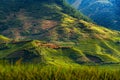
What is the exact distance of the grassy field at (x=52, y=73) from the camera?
21750 millimetres

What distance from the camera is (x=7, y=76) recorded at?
21.5 meters

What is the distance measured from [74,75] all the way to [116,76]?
247cm

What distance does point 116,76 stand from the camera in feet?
74.1

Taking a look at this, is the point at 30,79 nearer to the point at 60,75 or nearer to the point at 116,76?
the point at 60,75

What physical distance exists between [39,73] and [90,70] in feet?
10.5

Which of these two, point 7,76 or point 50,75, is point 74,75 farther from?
point 7,76

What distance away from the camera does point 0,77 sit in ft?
70.6

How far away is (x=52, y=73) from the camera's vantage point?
2228cm

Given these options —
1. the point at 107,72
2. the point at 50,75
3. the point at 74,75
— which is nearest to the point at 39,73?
the point at 50,75

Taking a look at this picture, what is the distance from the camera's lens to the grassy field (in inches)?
856

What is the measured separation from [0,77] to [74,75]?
4.22 m

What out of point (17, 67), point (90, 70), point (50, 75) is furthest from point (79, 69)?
point (17, 67)

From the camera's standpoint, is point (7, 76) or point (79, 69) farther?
point (79, 69)

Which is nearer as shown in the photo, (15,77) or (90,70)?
(15,77)
